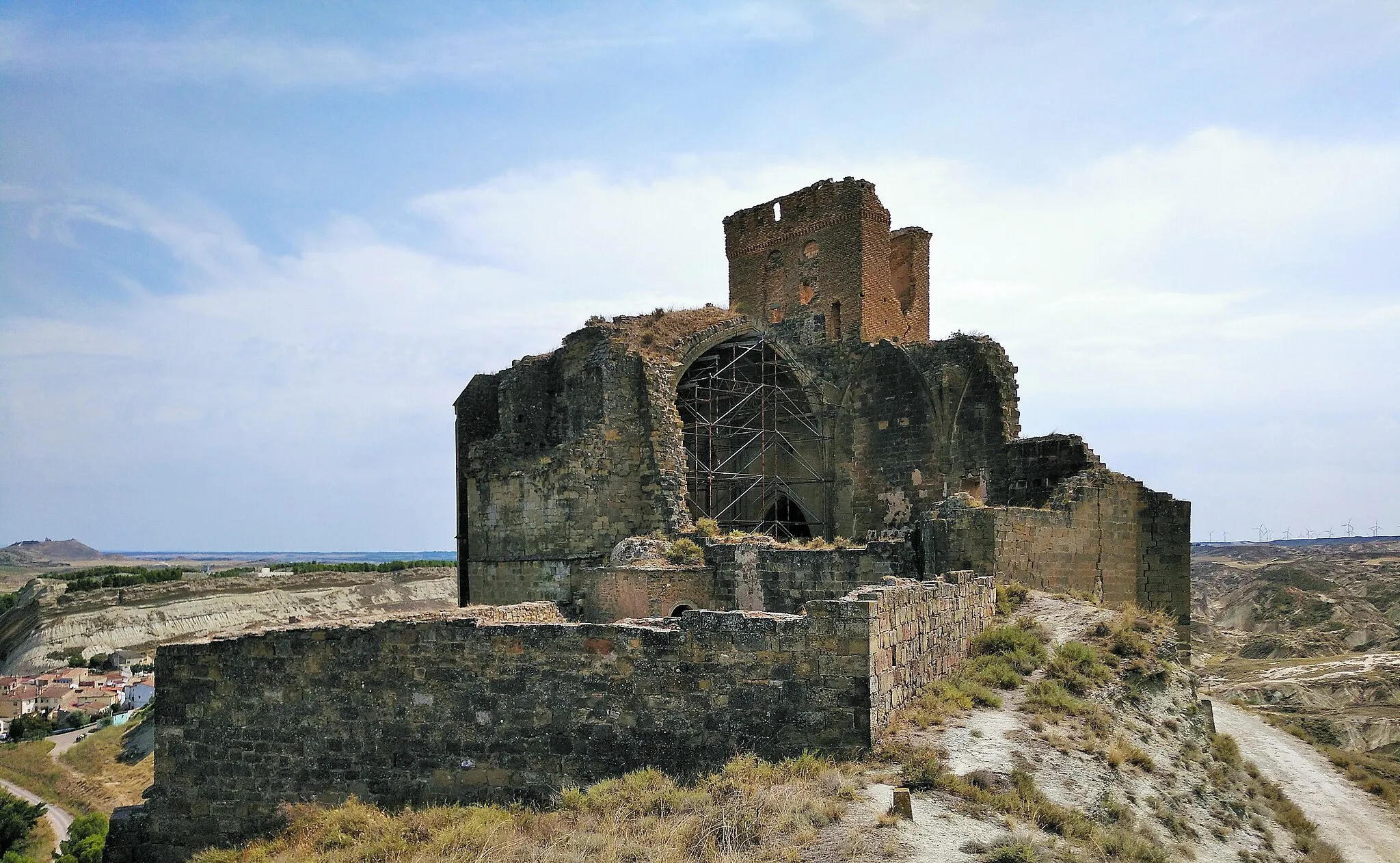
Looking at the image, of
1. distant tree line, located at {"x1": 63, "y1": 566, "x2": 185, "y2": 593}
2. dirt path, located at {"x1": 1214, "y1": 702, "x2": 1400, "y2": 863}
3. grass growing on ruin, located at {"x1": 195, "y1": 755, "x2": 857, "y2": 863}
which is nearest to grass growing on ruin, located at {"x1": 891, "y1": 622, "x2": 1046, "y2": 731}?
grass growing on ruin, located at {"x1": 195, "y1": 755, "x2": 857, "y2": 863}

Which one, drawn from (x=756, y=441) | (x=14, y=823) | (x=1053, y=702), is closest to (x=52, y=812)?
(x=14, y=823)

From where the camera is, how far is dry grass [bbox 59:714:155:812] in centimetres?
2886

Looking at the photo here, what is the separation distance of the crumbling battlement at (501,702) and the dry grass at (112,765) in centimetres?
2243

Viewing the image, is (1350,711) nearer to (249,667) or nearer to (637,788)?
(637,788)

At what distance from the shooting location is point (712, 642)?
7.64 m

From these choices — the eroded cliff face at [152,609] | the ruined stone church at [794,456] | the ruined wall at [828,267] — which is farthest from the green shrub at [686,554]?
the eroded cliff face at [152,609]

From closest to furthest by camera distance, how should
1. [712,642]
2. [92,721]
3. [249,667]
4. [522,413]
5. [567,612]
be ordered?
[712,642] < [249,667] < [567,612] < [522,413] < [92,721]

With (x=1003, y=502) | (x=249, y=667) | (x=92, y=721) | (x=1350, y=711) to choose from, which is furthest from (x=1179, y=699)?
(x=92, y=721)

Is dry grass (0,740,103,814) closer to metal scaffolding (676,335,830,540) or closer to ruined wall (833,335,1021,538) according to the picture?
metal scaffolding (676,335,830,540)

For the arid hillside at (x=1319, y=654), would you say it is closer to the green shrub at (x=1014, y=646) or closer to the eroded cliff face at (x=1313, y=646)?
the eroded cliff face at (x=1313, y=646)

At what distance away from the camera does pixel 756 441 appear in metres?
22.4

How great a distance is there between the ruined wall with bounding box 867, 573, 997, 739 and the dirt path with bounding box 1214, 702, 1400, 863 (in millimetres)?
3719

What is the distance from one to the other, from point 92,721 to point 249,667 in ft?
124

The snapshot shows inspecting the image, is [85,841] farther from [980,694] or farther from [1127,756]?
[1127,756]
